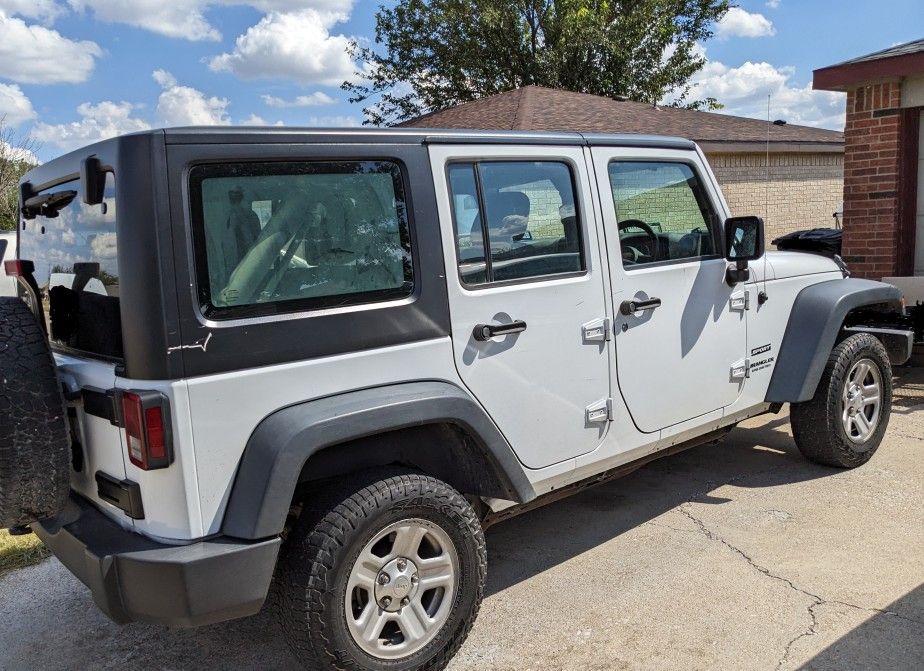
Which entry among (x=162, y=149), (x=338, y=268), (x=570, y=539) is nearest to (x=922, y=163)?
(x=570, y=539)

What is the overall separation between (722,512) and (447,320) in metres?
2.31

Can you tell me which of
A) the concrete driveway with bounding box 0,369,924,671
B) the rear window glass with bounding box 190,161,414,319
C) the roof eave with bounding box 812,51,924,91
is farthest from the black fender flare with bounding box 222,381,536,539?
the roof eave with bounding box 812,51,924,91

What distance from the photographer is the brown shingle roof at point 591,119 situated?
40.8ft

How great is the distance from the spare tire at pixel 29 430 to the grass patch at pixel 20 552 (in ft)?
5.86

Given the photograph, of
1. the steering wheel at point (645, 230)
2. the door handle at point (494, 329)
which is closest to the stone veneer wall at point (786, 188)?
the steering wheel at point (645, 230)

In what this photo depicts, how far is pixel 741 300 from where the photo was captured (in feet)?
14.1

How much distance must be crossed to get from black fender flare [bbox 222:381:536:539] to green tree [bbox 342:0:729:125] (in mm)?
18399

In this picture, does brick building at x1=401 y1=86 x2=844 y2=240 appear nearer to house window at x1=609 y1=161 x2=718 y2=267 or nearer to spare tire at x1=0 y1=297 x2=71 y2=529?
house window at x1=609 y1=161 x2=718 y2=267

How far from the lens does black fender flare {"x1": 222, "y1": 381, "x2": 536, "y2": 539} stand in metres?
2.49

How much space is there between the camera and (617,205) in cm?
371

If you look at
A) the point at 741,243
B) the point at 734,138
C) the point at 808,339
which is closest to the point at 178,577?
the point at 741,243

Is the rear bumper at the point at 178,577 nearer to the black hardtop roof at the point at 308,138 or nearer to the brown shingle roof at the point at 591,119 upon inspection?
the black hardtop roof at the point at 308,138

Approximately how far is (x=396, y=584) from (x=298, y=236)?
124 cm

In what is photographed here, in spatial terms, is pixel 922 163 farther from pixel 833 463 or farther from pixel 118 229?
pixel 118 229
